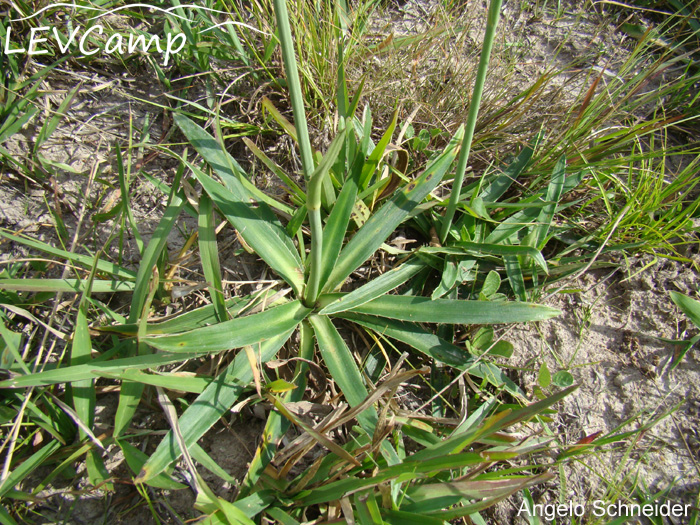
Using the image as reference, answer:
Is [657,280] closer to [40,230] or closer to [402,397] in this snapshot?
[402,397]

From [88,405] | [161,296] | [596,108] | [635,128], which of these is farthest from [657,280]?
[88,405]

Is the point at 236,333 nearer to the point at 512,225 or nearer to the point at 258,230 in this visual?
the point at 258,230

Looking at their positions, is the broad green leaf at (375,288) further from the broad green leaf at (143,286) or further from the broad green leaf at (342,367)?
the broad green leaf at (143,286)

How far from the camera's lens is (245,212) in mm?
1441

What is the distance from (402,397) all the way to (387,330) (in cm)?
27

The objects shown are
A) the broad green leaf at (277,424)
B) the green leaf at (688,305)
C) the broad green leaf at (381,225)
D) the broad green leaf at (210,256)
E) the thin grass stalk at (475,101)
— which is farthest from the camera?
the green leaf at (688,305)

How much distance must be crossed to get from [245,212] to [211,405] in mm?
644

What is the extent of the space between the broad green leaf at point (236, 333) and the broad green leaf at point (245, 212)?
0.11m

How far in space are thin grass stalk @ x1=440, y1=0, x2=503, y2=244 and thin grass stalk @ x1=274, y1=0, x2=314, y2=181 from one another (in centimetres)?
44

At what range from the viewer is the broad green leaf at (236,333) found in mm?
1130

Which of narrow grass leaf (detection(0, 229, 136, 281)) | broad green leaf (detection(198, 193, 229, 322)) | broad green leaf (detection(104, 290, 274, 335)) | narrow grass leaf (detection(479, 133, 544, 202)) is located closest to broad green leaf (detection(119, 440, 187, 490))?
broad green leaf (detection(104, 290, 274, 335))

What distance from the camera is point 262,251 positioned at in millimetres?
1403

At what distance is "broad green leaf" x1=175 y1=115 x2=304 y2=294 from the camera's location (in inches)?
55.1

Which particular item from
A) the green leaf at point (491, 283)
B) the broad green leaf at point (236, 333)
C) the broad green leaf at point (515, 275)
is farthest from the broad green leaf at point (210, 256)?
the broad green leaf at point (515, 275)
